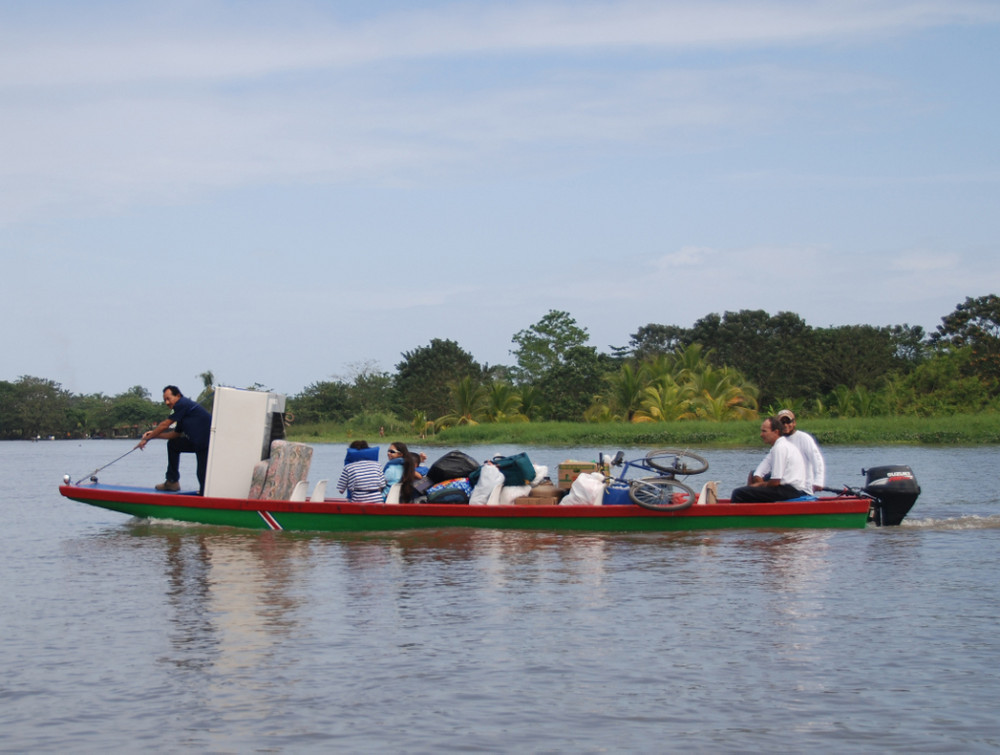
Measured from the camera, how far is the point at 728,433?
1671 inches

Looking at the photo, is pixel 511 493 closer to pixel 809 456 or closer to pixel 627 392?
pixel 809 456

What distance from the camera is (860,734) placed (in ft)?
18.5

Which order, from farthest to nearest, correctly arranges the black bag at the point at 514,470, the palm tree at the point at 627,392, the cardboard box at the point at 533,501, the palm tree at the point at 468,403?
1. the palm tree at the point at 468,403
2. the palm tree at the point at 627,392
3. the black bag at the point at 514,470
4. the cardboard box at the point at 533,501

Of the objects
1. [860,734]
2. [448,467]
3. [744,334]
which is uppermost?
[744,334]

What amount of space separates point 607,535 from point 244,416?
491 centimetres

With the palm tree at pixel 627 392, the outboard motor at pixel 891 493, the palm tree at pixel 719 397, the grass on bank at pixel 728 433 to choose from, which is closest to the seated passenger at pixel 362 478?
the outboard motor at pixel 891 493

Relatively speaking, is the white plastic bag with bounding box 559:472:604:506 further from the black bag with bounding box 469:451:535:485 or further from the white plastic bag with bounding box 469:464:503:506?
the white plastic bag with bounding box 469:464:503:506

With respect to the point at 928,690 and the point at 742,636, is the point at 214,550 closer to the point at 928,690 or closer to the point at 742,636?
the point at 742,636

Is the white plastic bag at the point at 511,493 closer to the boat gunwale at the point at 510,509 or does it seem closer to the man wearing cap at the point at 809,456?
the boat gunwale at the point at 510,509

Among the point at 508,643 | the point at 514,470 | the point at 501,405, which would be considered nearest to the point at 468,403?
the point at 501,405

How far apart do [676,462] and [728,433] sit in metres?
30.1

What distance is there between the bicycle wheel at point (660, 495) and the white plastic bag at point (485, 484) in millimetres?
1632

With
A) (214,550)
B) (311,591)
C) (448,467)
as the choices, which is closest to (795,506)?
(448,467)

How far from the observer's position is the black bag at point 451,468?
13781 mm
